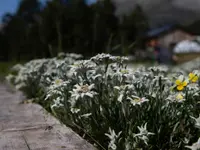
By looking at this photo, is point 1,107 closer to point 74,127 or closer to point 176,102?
point 74,127

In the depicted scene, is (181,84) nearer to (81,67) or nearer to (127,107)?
(127,107)

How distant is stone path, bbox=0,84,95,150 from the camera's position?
222 centimetres

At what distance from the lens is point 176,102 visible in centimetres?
221

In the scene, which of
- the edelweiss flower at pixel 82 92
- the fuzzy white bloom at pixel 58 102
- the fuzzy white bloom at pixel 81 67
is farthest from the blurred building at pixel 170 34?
the edelweiss flower at pixel 82 92

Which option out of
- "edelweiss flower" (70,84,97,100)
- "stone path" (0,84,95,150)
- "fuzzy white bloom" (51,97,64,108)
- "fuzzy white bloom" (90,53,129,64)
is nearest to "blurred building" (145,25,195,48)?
"stone path" (0,84,95,150)

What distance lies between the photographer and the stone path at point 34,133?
2.22 m

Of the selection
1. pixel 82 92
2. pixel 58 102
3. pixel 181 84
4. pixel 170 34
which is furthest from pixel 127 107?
pixel 170 34

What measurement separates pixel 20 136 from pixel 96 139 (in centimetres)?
55

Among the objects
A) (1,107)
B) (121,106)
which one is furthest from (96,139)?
(1,107)

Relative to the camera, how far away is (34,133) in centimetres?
256

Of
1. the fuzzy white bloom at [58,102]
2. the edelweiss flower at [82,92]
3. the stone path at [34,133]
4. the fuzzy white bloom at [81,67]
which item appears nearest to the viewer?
the edelweiss flower at [82,92]

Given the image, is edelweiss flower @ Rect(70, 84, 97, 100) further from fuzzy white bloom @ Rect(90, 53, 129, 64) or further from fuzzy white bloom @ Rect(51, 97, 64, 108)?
fuzzy white bloom @ Rect(51, 97, 64, 108)

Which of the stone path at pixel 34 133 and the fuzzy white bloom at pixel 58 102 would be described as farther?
the fuzzy white bloom at pixel 58 102

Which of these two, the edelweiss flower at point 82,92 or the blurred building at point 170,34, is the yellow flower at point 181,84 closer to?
the edelweiss flower at point 82,92
